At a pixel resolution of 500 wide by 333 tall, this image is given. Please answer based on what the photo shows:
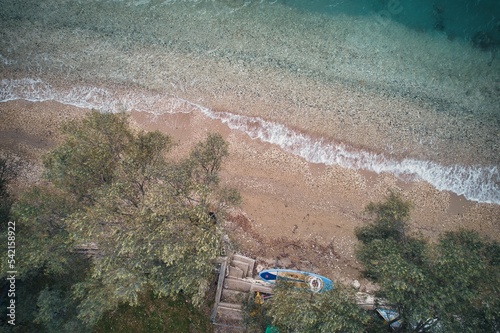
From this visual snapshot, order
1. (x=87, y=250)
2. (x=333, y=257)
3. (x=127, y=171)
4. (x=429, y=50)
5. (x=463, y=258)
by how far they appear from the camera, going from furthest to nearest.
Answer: (x=429, y=50)
(x=333, y=257)
(x=87, y=250)
(x=127, y=171)
(x=463, y=258)

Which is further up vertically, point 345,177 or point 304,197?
point 345,177

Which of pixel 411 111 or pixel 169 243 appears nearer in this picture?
pixel 169 243

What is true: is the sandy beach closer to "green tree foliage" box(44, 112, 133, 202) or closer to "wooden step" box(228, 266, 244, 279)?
"wooden step" box(228, 266, 244, 279)

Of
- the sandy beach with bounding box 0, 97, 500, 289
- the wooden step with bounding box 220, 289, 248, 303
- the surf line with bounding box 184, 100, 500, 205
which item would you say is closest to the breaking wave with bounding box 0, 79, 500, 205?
the surf line with bounding box 184, 100, 500, 205

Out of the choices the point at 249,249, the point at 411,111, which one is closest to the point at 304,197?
the point at 249,249

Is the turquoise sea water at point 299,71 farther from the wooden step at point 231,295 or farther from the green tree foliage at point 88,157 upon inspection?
the wooden step at point 231,295

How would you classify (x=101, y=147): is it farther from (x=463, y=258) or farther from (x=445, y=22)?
(x=445, y=22)
